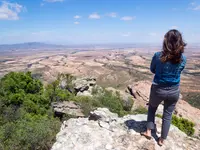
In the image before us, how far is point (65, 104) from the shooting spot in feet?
55.8

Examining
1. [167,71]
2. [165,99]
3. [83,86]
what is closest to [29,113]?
[83,86]

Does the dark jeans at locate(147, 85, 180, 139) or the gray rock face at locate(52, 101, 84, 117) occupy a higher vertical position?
the dark jeans at locate(147, 85, 180, 139)

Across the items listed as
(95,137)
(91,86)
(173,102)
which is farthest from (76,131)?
(91,86)

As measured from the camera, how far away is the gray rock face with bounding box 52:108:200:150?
197 inches

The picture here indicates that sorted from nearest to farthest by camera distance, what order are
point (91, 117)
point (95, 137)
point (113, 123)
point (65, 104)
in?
point (95, 137)
point (113, 123)
point (91, 117)
point (65, 104)

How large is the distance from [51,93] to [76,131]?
16.2m

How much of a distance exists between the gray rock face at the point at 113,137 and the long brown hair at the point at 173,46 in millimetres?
2321

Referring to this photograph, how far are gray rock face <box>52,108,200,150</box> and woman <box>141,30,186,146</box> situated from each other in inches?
29.7

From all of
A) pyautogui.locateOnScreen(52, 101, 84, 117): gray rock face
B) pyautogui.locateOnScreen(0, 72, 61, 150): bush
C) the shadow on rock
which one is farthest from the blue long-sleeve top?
pyautogui.locateOnScreen(52, 101, 84, 117): gray rock face

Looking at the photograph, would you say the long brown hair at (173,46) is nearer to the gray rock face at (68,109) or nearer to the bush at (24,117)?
the bush at (24,117)

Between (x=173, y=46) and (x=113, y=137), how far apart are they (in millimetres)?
2929

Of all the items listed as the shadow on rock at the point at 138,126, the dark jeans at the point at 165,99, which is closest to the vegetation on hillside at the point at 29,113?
the shadow on rock at the point at 138,126

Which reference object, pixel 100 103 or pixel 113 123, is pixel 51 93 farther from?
pixel 113 123

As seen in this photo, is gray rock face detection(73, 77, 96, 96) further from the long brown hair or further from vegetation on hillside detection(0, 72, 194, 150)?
the long brown hair
